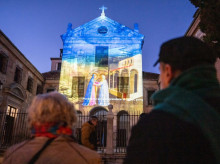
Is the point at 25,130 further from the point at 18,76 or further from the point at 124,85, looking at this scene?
the point at 124,85

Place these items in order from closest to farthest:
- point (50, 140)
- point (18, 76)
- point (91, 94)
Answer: point (50, 140) → point (18, 76) → point (91, 94)

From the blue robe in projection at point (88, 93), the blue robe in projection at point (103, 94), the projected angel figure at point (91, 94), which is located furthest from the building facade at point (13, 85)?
the blue robe in projection at point (103, 94)

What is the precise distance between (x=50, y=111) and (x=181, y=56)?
3.81ft

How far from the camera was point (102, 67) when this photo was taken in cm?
2030

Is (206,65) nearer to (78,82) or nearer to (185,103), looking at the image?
(185,103)

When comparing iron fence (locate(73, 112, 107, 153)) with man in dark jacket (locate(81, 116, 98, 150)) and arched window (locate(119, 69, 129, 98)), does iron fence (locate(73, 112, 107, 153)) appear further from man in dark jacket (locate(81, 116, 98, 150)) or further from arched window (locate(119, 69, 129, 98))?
arched window (locate(119, 69, 129, 98))

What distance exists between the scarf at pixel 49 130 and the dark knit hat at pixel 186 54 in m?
1.03

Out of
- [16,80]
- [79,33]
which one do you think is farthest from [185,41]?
[79,33]

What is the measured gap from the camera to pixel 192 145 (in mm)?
1006

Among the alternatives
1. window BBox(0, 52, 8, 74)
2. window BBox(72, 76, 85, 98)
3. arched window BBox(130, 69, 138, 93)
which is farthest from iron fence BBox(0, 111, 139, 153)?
window BBox(72, 76, 85, 98)

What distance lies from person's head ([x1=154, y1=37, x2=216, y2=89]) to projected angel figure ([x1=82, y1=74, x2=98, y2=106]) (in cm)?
1807

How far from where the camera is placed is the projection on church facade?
19.3m

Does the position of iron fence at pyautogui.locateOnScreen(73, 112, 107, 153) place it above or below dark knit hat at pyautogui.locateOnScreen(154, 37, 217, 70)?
below

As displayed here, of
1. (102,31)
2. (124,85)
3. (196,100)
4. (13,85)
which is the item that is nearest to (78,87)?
Answer: (124,85)
